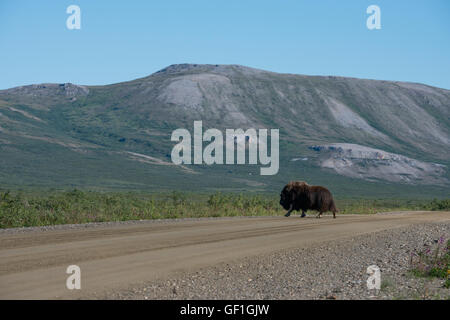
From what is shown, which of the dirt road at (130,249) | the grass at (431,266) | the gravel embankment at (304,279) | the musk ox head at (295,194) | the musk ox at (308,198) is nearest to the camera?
the gravel embankment at (304,279)

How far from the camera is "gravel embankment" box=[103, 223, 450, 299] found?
34.3 feet

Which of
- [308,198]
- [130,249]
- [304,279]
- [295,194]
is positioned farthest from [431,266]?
[295,194]

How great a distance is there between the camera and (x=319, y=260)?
14.4m

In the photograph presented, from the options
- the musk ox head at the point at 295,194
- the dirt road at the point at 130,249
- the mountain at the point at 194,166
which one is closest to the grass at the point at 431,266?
the dirt road at the point at 130,249

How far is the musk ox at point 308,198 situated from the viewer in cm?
2830

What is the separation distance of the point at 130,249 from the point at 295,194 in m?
14.8

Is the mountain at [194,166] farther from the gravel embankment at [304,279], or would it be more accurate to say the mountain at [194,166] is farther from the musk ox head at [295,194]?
the gravel embankment at [304,279]

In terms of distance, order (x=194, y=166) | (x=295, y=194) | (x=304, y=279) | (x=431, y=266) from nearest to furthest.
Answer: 1. (x=304, y=279)
2. (x=431, y=266)
3. (x=295, y=194)
4. (x=194, y=166)

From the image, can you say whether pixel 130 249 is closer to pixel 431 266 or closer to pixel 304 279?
pixel 304 279

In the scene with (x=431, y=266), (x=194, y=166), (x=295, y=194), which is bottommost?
(x=194, y=166)

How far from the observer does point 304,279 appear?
39.1 feet

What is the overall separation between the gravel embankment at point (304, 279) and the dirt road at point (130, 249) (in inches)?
26.1

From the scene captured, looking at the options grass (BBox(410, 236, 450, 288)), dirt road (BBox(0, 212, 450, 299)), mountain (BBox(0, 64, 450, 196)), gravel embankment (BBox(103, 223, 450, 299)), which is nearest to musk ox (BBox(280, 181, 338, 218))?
dirt road (BBox(0, 212, 450, 299))

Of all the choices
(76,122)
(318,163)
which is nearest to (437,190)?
(318,163)
